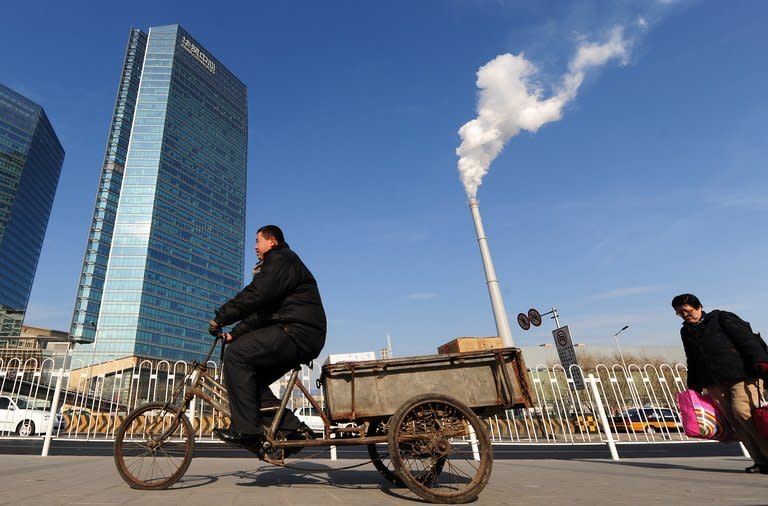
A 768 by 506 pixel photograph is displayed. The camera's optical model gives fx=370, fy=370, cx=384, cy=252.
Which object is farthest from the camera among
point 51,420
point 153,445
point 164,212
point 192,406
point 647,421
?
point 164,212

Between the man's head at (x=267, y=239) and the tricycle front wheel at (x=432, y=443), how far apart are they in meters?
1.95

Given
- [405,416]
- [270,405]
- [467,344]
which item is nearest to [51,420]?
[270,405]

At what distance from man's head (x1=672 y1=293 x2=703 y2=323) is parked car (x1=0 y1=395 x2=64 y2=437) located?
771 inches

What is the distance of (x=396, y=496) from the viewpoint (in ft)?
9.86

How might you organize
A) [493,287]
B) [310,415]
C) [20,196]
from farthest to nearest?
1. [20,196]
2. [493,287]
3. [310,415]

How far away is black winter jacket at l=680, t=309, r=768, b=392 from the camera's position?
413 centimetres

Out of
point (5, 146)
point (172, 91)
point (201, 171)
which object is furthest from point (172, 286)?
point (5, 146)

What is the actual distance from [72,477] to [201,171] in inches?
5236

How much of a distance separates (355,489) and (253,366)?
4.77 ft

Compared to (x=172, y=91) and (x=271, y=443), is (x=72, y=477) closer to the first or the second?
(x=271, y=443)

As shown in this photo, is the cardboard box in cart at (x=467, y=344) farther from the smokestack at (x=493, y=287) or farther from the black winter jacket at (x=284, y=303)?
the black winter jacket at (x=284, y=303)

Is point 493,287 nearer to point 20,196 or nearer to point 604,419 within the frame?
point 604,419

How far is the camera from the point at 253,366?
3.14 m

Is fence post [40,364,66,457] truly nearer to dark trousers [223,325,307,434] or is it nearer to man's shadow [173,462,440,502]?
man's shadow [173,462,440,502]
